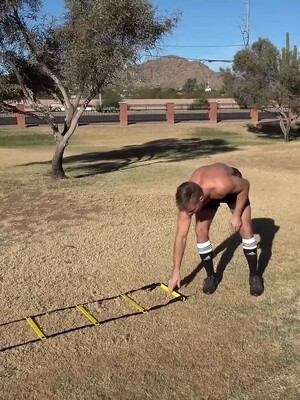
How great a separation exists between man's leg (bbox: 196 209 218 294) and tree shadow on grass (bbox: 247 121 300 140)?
22.9 metres

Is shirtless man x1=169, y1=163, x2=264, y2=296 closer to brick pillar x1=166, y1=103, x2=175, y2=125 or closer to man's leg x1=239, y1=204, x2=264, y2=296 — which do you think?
man's leg x1=239, y1=204, x2=264, y2=296

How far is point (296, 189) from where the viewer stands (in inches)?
421

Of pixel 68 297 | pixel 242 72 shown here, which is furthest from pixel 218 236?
pixel 242 72

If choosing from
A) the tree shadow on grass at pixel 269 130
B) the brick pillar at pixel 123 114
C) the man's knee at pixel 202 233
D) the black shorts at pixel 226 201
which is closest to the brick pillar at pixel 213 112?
the tree shadow on grass at pixel 269 130

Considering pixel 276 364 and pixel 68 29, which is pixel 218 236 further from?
pixel 68 29

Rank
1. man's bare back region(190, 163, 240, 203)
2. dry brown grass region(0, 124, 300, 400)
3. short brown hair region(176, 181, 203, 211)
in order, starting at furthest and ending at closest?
man's bare back region(190, 163, 240, 203), short brown hair region(176, 181, 203, 211), dry brown grass region(0, 124, 300, 400)

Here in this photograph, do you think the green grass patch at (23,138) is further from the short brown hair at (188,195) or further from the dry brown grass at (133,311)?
the short brown hair at (188,195)

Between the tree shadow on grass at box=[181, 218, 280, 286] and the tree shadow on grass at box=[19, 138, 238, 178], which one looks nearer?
the tree shadow on grass at box=[181, 218, 280, 286]

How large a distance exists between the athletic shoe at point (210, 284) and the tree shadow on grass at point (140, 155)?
8.38m

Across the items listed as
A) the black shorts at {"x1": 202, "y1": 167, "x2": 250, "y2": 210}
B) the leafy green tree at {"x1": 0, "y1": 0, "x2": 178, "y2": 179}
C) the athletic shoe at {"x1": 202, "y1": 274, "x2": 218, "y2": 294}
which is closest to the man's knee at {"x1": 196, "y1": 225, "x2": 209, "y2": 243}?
the black shorts at {"x1": 202, "y1": 167, "x2": 250, "y2": 210}

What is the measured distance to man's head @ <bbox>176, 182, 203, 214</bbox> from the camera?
4.11 meters

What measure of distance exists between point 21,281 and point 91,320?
4.27ft

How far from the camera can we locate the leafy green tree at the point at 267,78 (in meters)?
22.7

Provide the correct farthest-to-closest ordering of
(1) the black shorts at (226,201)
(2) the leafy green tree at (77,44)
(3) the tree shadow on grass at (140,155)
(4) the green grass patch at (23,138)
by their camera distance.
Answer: (4) the green grass patch at (23,138) → (3) the tree shadow on grass at (140,155) → (2) the leafy green tree at (77,44) → (1) the black shorts at (226,201)
